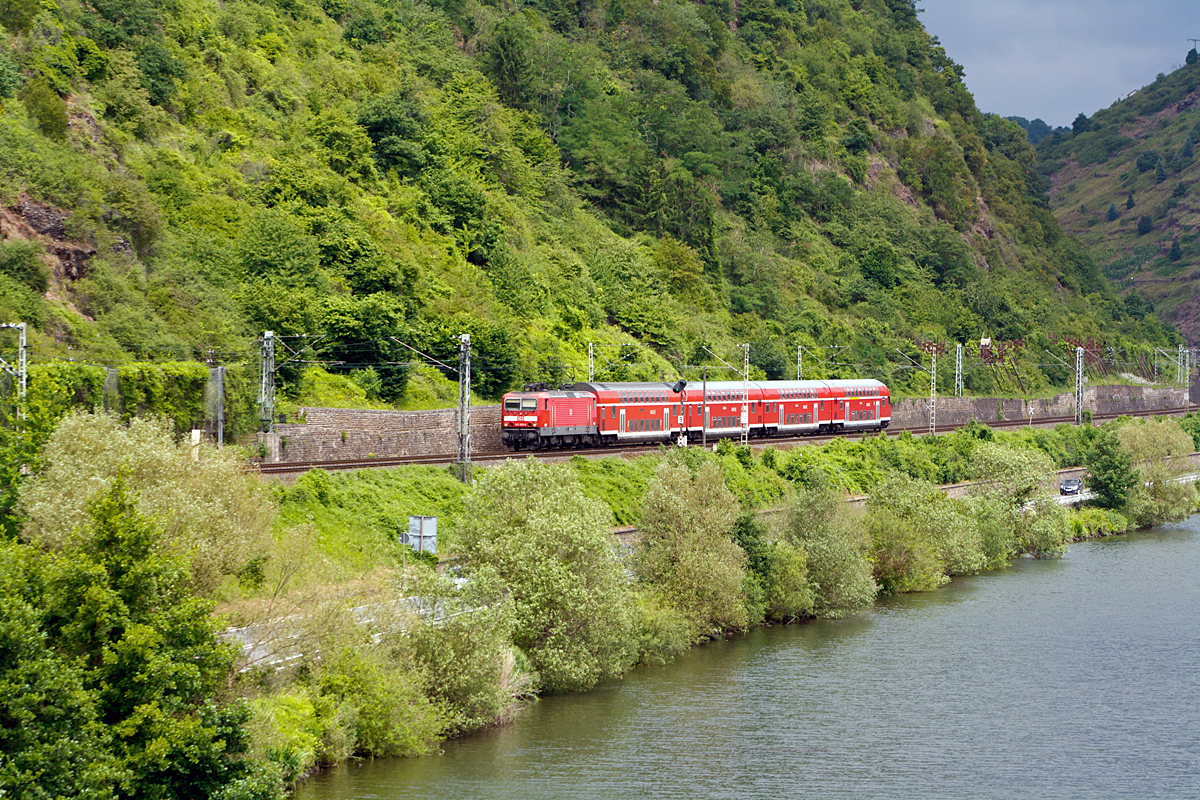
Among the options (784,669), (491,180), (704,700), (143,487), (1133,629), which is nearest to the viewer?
(143,487)

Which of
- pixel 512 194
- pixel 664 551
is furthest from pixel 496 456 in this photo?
pixel 512 194

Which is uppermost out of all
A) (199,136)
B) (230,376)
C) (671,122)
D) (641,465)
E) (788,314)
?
(671,122)

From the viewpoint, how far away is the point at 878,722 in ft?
115

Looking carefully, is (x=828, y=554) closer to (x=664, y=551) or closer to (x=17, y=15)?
(x=664, y=551)

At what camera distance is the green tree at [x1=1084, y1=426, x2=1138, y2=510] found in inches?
3147

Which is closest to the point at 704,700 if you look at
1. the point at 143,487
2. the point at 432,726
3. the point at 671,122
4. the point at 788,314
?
the point at 432,726

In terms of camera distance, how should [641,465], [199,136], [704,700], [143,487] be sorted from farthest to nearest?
[199,136]
[641,465]
[704,700]
[143,487]

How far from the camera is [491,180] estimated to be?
93500mm

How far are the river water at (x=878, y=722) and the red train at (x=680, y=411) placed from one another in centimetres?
1745

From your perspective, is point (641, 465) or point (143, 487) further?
point (641, 465)

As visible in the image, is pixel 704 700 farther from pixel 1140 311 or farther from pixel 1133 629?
pixel 1140 311

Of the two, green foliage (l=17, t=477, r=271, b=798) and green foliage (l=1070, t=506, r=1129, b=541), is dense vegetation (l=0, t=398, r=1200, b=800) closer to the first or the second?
green foliage (l=17, t=477, r=271, b=798)

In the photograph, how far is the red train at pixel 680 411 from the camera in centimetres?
5897

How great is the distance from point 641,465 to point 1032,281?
105 meters
